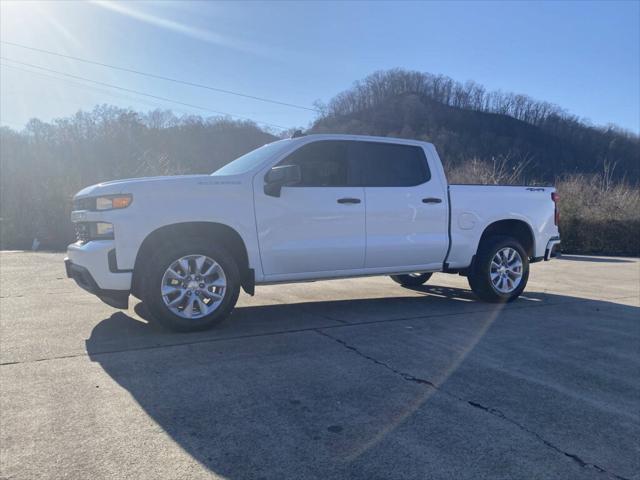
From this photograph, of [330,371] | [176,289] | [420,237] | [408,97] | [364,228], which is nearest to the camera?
[330,371]

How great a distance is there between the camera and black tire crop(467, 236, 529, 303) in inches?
276

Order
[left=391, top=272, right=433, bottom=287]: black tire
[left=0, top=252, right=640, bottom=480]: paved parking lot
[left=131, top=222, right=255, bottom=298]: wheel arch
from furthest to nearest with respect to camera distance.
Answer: [left=391, top=272, right=433, bottom=287]: black tire
[left=131, top=222, right=255, bottom=298]: wheel arch
[left=0, top=252, right=640, bottom=480]: paved parking lot

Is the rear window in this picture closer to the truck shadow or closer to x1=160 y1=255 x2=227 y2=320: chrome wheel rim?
x1=160 y1=255 x2=227 y2=320: chrome wheel rim

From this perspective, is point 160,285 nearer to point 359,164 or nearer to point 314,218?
point 314,218

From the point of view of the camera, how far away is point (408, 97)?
230ft

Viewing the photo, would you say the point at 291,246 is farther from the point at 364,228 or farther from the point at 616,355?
the point at 616,355

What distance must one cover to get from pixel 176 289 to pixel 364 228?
7.19 ft

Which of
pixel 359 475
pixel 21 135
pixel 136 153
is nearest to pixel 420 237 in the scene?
pixel 359 475

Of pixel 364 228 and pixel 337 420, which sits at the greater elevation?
pixel 364 228

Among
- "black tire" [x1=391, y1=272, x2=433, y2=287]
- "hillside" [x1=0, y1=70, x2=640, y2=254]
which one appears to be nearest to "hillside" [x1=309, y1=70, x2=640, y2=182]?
"hillside" [x1=0, y1=70, x2=640, y2=254]

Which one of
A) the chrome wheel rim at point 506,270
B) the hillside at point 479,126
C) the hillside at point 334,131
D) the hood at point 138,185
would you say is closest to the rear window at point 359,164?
the hood at point 138,185

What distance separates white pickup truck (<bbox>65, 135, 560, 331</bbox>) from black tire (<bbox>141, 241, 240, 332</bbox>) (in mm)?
11

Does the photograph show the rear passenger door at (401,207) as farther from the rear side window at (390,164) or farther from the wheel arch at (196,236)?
the wheel arch at (196,236)

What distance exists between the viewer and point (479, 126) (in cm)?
6316
